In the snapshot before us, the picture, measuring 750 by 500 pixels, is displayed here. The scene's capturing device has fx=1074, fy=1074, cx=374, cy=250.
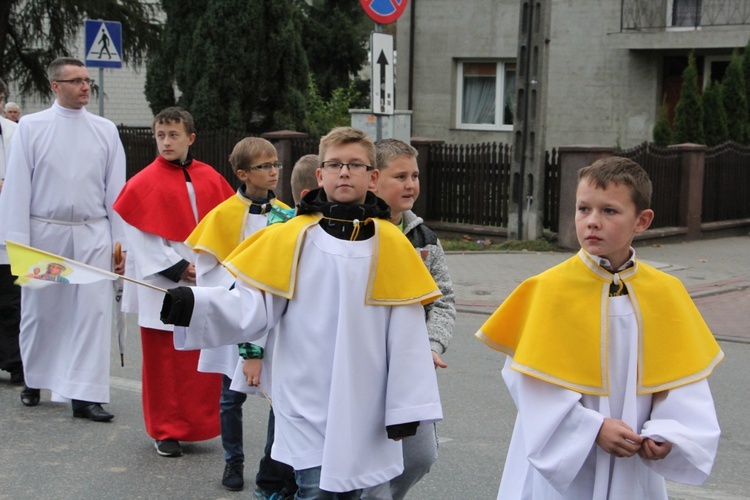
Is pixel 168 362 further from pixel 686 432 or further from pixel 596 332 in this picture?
pixel 686 432

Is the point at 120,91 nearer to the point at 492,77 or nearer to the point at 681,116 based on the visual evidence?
the point at 492,77

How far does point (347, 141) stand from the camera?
3893mm

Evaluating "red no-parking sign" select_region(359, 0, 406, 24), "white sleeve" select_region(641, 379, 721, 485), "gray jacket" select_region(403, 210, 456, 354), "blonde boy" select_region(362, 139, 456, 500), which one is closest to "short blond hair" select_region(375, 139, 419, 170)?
"blonde boy" select_region(362, 139, 456, 500)

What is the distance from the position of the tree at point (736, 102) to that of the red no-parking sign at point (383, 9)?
10313 millimetres

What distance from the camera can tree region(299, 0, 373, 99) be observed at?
30.1 metres

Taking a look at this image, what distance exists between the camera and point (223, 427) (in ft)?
17.6

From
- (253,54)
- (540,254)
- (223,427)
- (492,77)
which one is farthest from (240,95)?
(223,427)

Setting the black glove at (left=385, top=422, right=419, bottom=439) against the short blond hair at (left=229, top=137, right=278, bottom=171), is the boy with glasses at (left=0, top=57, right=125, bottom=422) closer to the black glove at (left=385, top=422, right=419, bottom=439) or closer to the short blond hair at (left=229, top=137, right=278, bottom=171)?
the short blond hair at (left=229, top=137, right=278, bottom=171)

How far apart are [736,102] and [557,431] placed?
708 inches

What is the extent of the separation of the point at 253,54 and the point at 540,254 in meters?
8.42

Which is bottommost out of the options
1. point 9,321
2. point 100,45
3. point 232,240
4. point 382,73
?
point 9,321

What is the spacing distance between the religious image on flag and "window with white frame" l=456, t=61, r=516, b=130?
21906mm

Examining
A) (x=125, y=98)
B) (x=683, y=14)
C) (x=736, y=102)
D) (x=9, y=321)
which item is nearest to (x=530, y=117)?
(x=736, y=102)

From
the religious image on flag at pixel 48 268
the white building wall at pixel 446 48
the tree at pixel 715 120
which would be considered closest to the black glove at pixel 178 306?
the religious image on flag at pixel 48 268
